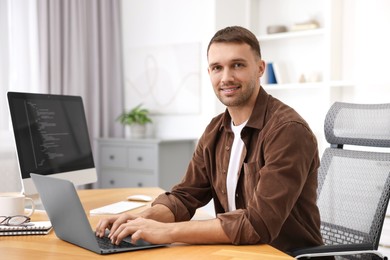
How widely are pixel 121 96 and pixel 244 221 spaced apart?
380 cm

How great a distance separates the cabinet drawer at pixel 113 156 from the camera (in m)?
4.57

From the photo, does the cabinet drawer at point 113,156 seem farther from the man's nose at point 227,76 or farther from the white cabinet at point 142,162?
the man's nose at point 227,76

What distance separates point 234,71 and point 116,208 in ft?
2.46

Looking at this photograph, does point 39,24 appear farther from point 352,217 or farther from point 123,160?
point 352,217

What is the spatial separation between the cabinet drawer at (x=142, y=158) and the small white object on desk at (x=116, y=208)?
6.84 ft

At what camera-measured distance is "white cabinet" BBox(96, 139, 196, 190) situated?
14.2 ft

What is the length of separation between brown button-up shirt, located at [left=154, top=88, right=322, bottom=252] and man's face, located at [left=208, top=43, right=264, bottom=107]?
0.20 ft

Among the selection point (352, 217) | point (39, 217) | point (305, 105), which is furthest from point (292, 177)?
point (305, 105)

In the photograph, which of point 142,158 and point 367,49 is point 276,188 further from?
point 142,158

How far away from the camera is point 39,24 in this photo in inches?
172

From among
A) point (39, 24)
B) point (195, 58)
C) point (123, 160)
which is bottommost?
point (123, 160)

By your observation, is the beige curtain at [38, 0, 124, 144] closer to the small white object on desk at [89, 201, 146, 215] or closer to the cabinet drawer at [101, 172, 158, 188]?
the cabinet drawer at [101, 172, 158, 188]

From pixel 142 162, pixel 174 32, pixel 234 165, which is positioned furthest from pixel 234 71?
pixel 174 32

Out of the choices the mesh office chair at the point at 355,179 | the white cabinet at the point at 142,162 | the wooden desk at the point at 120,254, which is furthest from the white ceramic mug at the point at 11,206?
the white cabinet at the point at 142,162
